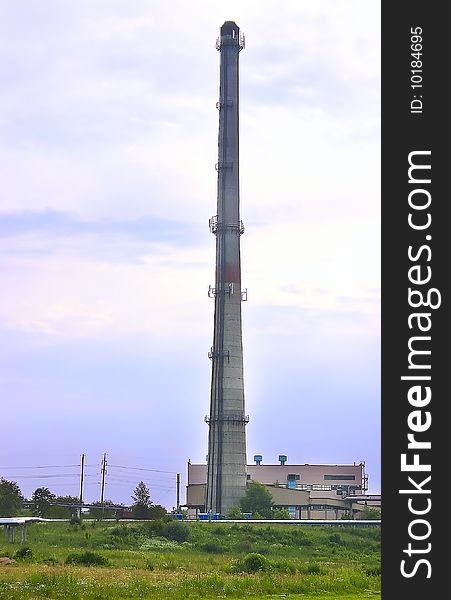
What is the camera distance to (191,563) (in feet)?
144

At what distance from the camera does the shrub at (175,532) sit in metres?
63.9

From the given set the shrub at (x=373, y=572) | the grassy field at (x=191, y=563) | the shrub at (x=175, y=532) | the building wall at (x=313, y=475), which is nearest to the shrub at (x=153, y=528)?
the grassy field at (x=191, y=563)

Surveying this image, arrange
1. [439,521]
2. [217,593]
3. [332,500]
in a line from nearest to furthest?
[439,521]
[217,593]
[332,500]

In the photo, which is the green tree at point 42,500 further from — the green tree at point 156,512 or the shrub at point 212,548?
the shrub at point 212,548

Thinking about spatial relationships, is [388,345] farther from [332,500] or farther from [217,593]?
[332,500]

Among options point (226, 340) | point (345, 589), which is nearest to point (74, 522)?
point (226, 340)

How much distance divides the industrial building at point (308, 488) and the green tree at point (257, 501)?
18.5 ft

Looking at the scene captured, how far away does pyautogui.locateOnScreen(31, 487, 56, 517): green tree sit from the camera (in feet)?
295

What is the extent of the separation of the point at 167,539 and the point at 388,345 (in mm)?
54762

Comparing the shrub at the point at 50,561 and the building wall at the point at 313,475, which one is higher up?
the building wall at the point at 313,475

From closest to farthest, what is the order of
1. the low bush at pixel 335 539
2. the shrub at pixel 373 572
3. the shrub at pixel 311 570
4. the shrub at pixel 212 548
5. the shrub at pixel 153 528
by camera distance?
the shrub at pixel 373 572, the shrub at pixel 311 570, the shrub at pixel 212 548, the low bush at pixel 335 539, the shrub at pixel 153 528

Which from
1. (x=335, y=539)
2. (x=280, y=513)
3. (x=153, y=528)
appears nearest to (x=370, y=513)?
(x=280, y=513)

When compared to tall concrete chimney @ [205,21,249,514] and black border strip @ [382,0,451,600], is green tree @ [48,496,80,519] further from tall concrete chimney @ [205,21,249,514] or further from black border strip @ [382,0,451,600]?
black border strip @ [382,0,451,600]

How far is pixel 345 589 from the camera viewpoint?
32156 millimetres
